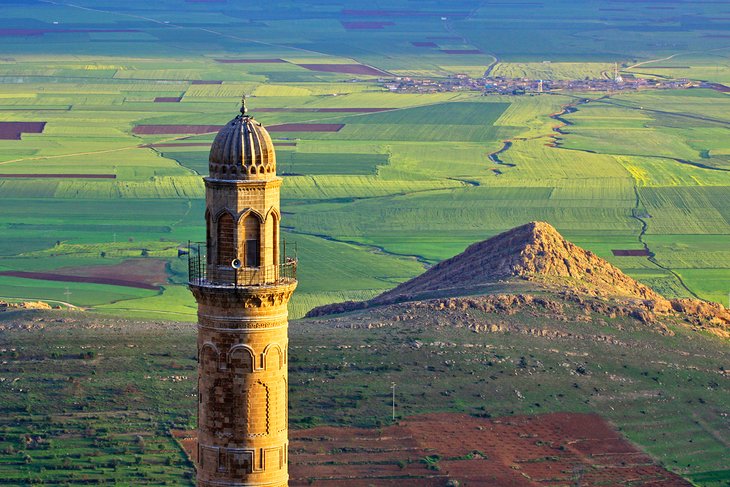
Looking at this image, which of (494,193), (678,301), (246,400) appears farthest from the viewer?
(494,193)

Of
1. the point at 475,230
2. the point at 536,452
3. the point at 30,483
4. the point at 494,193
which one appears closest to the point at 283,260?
the point at 30,483

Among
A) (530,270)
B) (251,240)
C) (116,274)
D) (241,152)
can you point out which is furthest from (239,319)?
(116,274)

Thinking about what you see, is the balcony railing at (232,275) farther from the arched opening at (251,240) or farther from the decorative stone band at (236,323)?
the decorative stone band at (236,323)

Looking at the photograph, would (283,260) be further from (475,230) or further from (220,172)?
(475,230)

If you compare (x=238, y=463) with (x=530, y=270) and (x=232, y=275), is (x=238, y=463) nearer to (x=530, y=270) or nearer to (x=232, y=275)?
(x=232, y=275)

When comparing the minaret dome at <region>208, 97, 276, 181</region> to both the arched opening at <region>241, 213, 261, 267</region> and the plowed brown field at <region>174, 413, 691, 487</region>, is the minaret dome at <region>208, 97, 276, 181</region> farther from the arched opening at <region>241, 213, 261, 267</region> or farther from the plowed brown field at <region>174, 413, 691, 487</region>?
the plowed brown field at <region>174, 413, 691, 487</region>

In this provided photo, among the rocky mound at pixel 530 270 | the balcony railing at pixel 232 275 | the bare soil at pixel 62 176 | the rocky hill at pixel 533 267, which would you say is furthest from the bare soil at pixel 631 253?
the balcony railing at pixel 232 275
